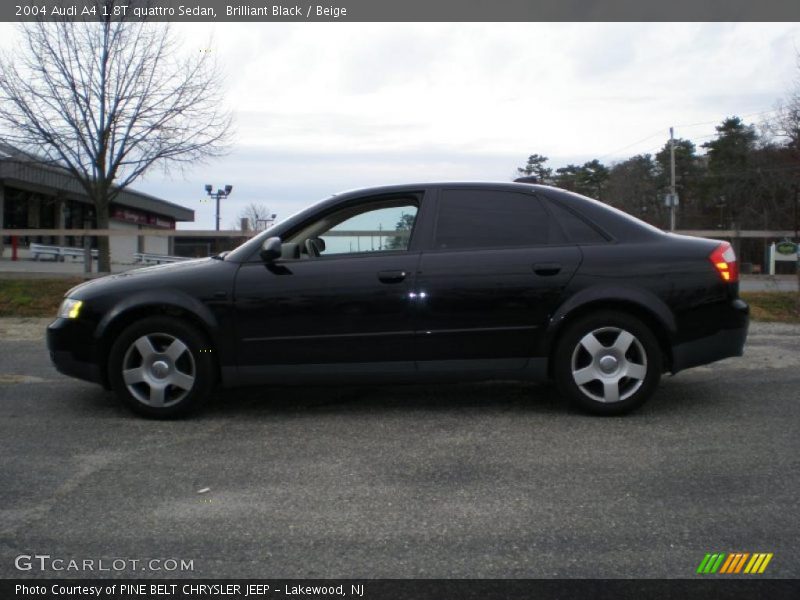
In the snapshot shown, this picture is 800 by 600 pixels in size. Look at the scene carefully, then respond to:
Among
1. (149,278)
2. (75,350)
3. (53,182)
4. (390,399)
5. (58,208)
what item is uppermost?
(53,182)

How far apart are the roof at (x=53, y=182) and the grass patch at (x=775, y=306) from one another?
16.5 meters

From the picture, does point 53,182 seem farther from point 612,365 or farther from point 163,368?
point 612,365

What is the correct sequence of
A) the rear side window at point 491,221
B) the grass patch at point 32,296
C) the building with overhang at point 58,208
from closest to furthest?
the rear side window at point 491,221 → the grass patch at point 32,296 → the building with overhang at point 58,208

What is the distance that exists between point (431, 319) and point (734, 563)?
249cm

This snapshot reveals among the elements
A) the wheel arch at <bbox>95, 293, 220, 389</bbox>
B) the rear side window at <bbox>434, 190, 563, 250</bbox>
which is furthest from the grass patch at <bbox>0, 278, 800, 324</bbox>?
the wheel arch at <bbox>95, 293, 220, 389</bbox>

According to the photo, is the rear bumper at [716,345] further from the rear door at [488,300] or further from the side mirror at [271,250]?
the side mirror at [271,250]

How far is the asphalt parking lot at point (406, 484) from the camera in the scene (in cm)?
287

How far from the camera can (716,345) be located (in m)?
4.91

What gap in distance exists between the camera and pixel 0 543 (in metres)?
2.97

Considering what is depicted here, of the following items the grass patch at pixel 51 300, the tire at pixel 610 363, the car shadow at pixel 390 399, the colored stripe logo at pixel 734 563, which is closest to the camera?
the colored stripe logo at pixel 734 563

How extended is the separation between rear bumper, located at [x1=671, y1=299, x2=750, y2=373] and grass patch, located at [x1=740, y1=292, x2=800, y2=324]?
16.2 ft

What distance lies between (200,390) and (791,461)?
351 cm

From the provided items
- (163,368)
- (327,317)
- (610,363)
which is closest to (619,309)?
(610,363)

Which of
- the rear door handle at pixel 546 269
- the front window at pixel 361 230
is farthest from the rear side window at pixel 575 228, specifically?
the front window at pixel 361 230
